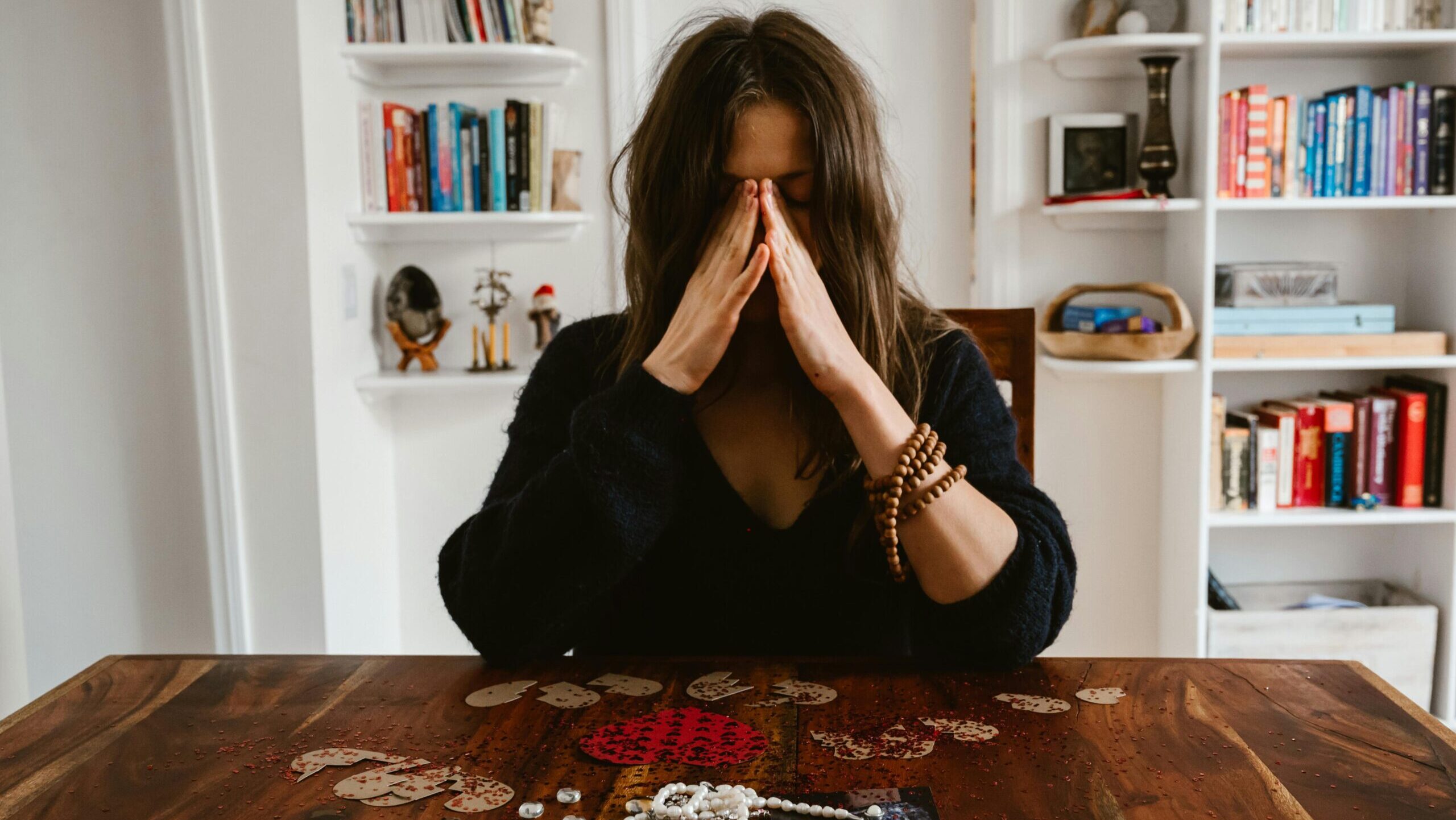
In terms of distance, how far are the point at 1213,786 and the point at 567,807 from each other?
452 mm

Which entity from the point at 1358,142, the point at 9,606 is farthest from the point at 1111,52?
the point at 9,606

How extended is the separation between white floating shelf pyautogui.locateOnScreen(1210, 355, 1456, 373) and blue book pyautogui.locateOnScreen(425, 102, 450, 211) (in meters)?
1.74

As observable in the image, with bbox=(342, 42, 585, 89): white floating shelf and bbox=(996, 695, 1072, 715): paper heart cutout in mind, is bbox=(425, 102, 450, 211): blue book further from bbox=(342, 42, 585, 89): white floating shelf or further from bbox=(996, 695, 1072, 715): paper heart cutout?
bbox=(996, 695, 1072, 715): paper heart cutout

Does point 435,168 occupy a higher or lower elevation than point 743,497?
higher

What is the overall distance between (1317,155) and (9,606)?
107 inches

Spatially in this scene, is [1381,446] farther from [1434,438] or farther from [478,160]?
[478,160]

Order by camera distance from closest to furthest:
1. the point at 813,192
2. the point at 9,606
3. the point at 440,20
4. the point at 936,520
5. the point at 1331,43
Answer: the point at 936,520, the point at 813,192, the point at 9,606, the point at 1331,43, the point at 440,20

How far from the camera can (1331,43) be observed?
2355 mm

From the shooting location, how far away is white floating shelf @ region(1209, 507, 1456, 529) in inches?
96.8

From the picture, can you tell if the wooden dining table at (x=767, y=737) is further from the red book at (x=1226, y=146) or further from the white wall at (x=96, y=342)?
the red book at (x=1226, y=146)

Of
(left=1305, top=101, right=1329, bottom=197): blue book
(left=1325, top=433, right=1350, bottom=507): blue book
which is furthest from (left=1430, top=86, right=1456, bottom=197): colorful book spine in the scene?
(left=1325, top=433, right=1350, bottom=507): blue book

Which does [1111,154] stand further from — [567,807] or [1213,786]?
[567,807]

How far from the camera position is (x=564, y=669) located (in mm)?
1048

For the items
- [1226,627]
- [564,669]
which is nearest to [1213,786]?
[564,669]
